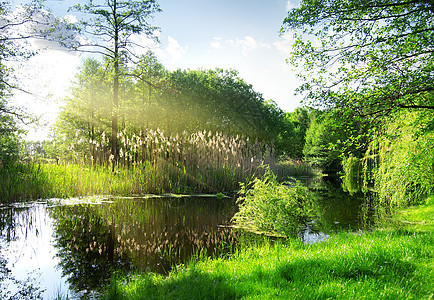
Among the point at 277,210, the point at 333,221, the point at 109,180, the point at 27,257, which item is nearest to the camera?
the point at 27,257

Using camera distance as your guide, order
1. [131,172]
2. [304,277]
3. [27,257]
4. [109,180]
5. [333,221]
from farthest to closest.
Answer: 1. [131,172]
2. [109,180]
3. [333,221]
4. [27,257]
5. [304,277]

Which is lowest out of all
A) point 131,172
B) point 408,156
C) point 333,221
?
point 333,221

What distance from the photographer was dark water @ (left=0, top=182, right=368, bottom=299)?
3.81 metres

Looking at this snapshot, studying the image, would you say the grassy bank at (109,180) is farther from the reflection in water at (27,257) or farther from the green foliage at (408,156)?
the green foliage at (408,156)

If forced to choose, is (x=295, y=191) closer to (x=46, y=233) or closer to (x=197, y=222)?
(x=197, y=222)

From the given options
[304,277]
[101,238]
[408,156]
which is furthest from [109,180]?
[408,156]

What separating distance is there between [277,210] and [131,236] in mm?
2938

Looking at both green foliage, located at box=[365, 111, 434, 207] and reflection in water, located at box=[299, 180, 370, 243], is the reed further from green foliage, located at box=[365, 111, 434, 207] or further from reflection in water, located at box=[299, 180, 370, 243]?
green foliage, located at box=[365, 111, 434, 207]

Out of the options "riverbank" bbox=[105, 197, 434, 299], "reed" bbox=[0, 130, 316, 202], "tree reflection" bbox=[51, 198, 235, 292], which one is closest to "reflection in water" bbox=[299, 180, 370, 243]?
"riverbank" bbox=[105, 197, 434, 299]

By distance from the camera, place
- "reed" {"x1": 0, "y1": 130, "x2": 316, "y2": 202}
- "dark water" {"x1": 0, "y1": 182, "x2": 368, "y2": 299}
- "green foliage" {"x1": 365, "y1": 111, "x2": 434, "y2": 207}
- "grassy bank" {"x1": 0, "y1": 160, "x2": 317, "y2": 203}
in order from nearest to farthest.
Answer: "dark water" {"x1": 0, "y1": 182, "x2": 368, "y2": 299} < "green foliage" {"x1": 365, "y1": 111, "x2": 434, "y2": 207} < "grassy bank" {"x1": 0, "y1": 160, "x2": 317, "y2": 203} < "reed" {"x1": 0, "y1": 130, "x2": 316, "y2": 202}

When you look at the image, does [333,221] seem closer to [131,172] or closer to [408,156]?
[408,156]

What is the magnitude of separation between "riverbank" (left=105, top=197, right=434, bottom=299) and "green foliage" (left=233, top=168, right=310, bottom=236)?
133 centimetres

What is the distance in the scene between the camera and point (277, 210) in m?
6.03

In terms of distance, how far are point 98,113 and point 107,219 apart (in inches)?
828
